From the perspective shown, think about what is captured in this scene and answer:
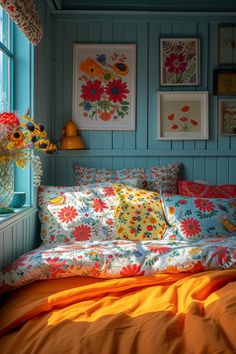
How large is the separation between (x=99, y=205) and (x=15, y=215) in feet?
2.12

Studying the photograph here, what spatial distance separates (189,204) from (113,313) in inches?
54.4

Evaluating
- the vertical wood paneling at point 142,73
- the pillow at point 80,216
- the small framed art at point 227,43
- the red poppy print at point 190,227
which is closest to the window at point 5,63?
the pillow at point 80,216

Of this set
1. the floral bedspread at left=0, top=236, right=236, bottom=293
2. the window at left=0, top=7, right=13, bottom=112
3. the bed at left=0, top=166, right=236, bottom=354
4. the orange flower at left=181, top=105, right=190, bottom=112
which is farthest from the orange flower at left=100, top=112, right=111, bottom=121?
the floral bedspread at left=0, top=236, right=236, bottom=293

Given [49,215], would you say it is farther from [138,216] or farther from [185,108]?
[185,108]

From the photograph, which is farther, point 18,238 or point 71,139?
point 71,139

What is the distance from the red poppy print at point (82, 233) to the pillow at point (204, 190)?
84 centimetres

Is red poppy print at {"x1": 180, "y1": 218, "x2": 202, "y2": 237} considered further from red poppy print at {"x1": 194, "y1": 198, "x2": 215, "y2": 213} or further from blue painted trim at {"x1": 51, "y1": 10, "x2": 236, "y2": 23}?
blue painted trim at {"x1": 51, "y1": 10, "x2": 236, "y2": 23}

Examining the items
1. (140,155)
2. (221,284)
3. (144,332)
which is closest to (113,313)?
(144,332)

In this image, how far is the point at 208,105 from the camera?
11.1 feet

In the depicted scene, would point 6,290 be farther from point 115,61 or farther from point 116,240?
point 115,61

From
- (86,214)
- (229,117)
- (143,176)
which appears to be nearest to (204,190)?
(143,176)

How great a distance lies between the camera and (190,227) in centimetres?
261

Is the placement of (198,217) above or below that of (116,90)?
below

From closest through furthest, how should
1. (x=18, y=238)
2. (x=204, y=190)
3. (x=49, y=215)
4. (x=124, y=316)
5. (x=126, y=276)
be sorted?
(x=124, y=316), (x=126, y=276), (x=18, y=238), (x=49, y=215), (x=204, y=190)
